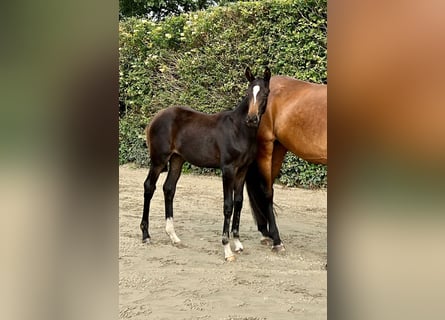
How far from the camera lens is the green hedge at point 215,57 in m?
6.61

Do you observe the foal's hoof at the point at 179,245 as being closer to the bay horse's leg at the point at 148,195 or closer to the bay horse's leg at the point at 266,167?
the bay horse's leg at the point at 148,195

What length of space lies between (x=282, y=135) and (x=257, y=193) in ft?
1.99

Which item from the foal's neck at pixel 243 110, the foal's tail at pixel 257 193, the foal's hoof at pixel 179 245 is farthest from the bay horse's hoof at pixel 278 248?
the foal's neck at pixel 243 110

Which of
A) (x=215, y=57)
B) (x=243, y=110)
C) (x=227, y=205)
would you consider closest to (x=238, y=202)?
(x=227, y=205)

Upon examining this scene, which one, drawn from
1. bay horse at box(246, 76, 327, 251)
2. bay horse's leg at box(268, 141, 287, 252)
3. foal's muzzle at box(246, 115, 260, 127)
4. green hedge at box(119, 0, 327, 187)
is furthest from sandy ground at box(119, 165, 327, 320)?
green hedge at box(119, 0, 327, 187)

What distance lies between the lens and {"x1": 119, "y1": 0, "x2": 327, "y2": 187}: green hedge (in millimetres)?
6605

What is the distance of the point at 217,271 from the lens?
3.68 meters
